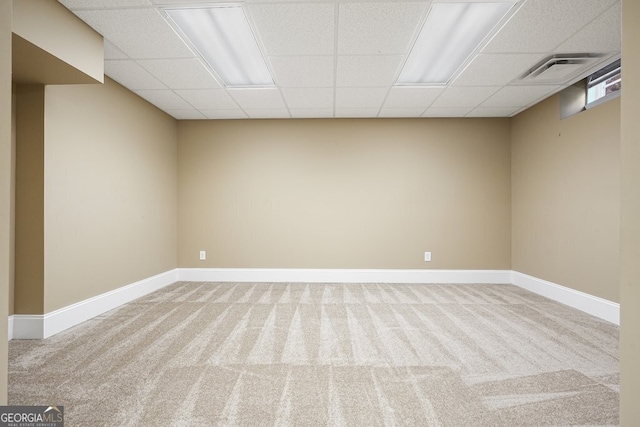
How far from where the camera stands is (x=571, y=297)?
3.73m

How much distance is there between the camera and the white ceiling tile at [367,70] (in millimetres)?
3049

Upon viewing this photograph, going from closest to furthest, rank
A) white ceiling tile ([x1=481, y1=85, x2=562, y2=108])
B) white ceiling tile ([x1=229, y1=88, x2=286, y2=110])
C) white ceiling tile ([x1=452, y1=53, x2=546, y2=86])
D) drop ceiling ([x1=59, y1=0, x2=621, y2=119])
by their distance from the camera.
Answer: drop ceiling ([x1=59, y1=0, x2=621, y2=119]), white ceiling tile ([x1=452, y1=53, x2=546, y2=86]), white ceiling tile ([x1=481, y1=85, x2=562, y2=108]), white ceiling tile ([x1=229, y1=88, x2=286, y2=110])

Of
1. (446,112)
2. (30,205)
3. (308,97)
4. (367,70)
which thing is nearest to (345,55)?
(367,70)

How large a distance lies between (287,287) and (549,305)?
3.30 meters

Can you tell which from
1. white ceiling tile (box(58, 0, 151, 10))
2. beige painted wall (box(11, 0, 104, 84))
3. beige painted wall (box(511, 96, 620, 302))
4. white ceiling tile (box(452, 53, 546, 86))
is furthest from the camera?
beige painted wall (box(511, 96, 620, 302))

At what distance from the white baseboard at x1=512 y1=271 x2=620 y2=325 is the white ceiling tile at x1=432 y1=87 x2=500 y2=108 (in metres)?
2.54

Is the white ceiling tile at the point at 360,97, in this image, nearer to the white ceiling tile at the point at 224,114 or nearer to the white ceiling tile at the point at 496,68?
the white ceiling tile at the point at 496,68

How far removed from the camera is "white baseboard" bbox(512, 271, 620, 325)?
3.20 metres

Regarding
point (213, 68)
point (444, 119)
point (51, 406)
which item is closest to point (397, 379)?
point (51, 406)

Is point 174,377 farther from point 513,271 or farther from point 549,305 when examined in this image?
point 513,271

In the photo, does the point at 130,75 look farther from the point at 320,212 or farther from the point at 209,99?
the point at 320,212

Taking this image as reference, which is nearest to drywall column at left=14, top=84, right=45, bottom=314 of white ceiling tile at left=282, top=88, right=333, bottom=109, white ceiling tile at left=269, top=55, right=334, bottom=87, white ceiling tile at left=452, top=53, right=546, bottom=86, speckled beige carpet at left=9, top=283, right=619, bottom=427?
speckled beige carpet at left=9, top=283, right=619, bottom=427

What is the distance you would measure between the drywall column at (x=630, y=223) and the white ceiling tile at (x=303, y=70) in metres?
2.25

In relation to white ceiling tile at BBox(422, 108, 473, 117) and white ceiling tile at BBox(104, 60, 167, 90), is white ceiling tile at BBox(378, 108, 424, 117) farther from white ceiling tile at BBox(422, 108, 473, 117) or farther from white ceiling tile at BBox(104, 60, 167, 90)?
white ceiling tile at BBox(104, 60, 167, 90)
